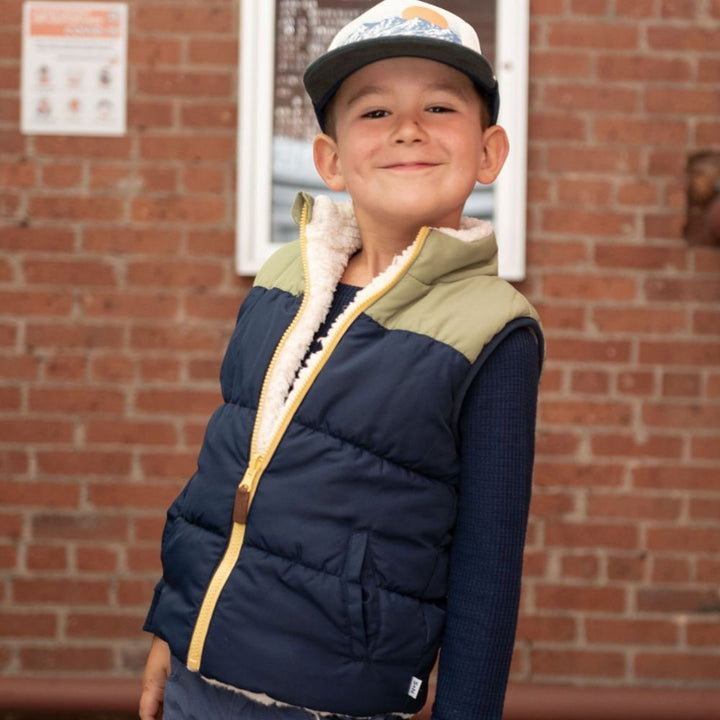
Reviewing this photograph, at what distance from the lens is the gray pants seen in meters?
1.23

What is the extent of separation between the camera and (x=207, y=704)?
1275 mm

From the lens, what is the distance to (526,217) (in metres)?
2.69

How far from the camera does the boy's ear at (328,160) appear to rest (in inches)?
55.9

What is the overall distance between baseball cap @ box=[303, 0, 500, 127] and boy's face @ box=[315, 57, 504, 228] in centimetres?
2

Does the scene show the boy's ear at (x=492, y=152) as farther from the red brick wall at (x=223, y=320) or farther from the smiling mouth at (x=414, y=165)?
the red brick wall at (x=223, y=320)

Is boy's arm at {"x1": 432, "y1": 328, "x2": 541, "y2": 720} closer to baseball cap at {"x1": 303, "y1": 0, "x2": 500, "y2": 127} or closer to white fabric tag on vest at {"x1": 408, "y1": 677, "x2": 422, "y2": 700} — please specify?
white fabric tag on vest at {"x1": 408, "y1": 677, "x2": 422, "y2": 700}

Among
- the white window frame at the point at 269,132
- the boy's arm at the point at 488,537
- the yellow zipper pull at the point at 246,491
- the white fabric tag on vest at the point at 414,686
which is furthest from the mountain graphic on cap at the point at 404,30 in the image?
the white window frame at the point at 269,132

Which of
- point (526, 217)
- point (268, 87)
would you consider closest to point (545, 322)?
point (526, 217)

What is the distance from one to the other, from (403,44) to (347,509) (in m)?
0.59

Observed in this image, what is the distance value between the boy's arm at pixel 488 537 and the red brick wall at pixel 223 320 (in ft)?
4.87

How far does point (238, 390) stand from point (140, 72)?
1.64 meters

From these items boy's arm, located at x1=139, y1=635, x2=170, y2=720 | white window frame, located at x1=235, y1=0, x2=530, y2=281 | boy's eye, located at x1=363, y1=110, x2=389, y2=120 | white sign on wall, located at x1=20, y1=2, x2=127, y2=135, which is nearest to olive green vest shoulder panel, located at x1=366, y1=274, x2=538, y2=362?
boy's eye, located at x1=363, y1=110, x2=389, y2=120

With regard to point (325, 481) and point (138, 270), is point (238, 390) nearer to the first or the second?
point (325, 481)

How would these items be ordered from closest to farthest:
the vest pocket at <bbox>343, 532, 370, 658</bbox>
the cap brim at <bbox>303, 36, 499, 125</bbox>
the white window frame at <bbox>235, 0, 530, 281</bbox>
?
the vest pocket at <bbox>343, 532, 370, 658</bbox> < the cap brim at <bbox>303, 36, 499, 125</bbox> < the white window frame at <bbox>235, 0, 530, 281</bbox>
